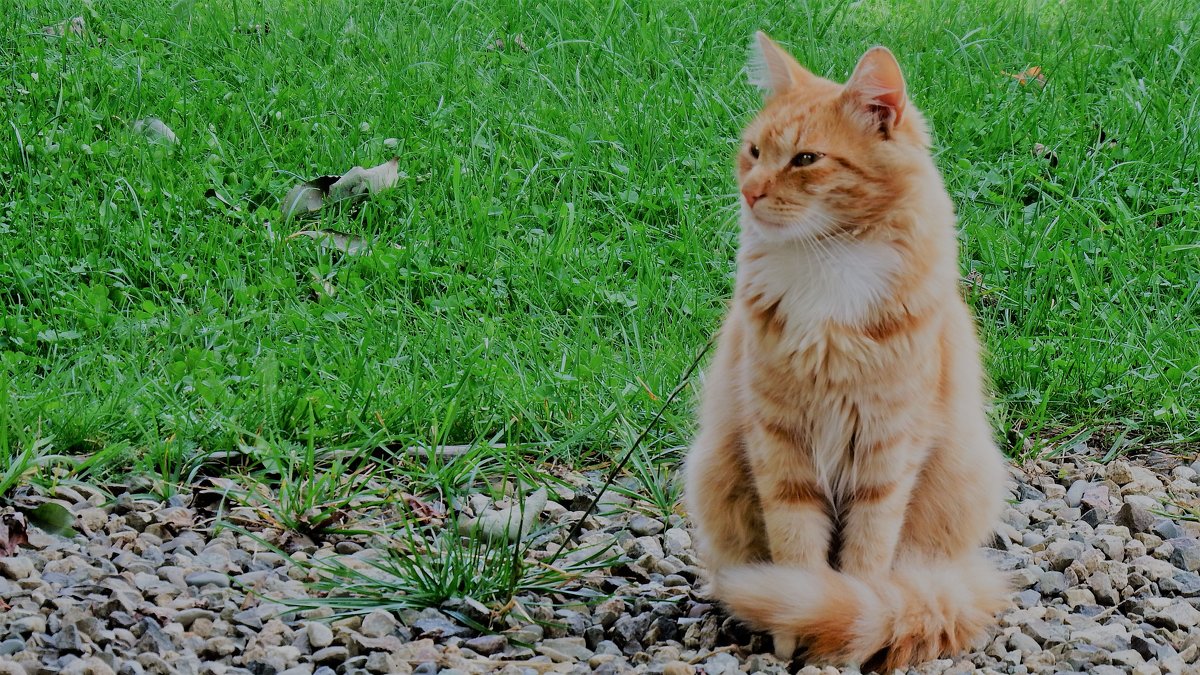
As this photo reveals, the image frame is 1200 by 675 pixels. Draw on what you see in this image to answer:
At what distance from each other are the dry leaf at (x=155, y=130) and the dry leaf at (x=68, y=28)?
959mm

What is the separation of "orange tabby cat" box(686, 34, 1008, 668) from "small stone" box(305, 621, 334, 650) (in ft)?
2.62

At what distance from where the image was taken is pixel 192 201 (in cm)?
468

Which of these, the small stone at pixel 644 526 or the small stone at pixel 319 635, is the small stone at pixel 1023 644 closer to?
the small stone at pixel 644 526

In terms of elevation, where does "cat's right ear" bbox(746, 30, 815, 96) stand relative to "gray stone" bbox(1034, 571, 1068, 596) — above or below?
above

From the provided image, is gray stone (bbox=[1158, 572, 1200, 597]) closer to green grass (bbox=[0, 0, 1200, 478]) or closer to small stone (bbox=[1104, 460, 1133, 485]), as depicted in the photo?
small stone (bbox=[1104, 460, 1133, 485])

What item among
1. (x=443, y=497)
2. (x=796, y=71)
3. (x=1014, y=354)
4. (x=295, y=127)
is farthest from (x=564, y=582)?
(x=295, y=127)

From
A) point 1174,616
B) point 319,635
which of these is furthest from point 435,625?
point 1174,616

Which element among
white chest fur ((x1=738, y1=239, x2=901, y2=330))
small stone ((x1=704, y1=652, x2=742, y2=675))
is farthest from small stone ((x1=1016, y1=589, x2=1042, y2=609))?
white chest fur ((x1=738, y1=239, x2=901, y2=330))

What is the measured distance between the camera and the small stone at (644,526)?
3.22 m

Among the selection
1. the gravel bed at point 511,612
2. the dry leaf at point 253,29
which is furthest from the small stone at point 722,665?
the dry leaf at point 253,29

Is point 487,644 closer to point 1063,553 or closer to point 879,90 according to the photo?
point 879,90

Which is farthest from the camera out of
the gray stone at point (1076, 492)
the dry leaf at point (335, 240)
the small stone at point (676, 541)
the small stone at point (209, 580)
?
the dry leaf at point (335, 240)

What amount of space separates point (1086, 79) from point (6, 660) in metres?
4.92

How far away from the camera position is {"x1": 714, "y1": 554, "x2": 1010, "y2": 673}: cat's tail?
239cm
